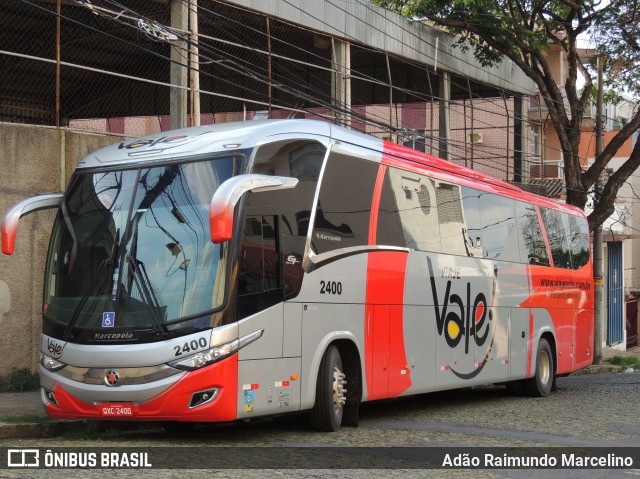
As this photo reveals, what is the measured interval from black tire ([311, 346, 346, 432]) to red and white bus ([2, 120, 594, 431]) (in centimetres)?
2

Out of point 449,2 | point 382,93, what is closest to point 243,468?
point 449,2

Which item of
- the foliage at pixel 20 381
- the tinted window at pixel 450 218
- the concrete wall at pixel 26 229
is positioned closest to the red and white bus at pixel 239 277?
the tinted window at pixel 450 218

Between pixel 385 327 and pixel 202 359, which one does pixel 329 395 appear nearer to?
pixel 385 327

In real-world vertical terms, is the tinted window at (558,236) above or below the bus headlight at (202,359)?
above

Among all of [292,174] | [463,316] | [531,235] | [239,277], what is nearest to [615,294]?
[531,235]

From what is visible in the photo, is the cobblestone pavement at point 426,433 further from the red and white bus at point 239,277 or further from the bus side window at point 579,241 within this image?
the bus side window at point 579,241

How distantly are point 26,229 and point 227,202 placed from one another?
7099 millimetres

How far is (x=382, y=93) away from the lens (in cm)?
2948

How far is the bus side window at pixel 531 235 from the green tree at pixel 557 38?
26.2ft

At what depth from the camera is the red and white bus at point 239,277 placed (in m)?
9.92

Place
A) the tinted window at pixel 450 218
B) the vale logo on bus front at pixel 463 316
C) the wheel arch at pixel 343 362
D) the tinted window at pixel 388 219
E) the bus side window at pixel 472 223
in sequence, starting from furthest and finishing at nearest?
1. the bus side window at pixel 472 223
2. the tinted window at pixel 450 218
3. the vale logo on bus front at pixel 463 316
4. the tinted window at pixel 388 219
5. the wheel arch at pixel 343 362

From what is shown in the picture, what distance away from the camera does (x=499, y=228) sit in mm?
16562

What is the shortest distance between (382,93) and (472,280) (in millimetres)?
14849

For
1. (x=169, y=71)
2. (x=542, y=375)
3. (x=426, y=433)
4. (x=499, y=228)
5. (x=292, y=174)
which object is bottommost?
(x=542, y=375)
